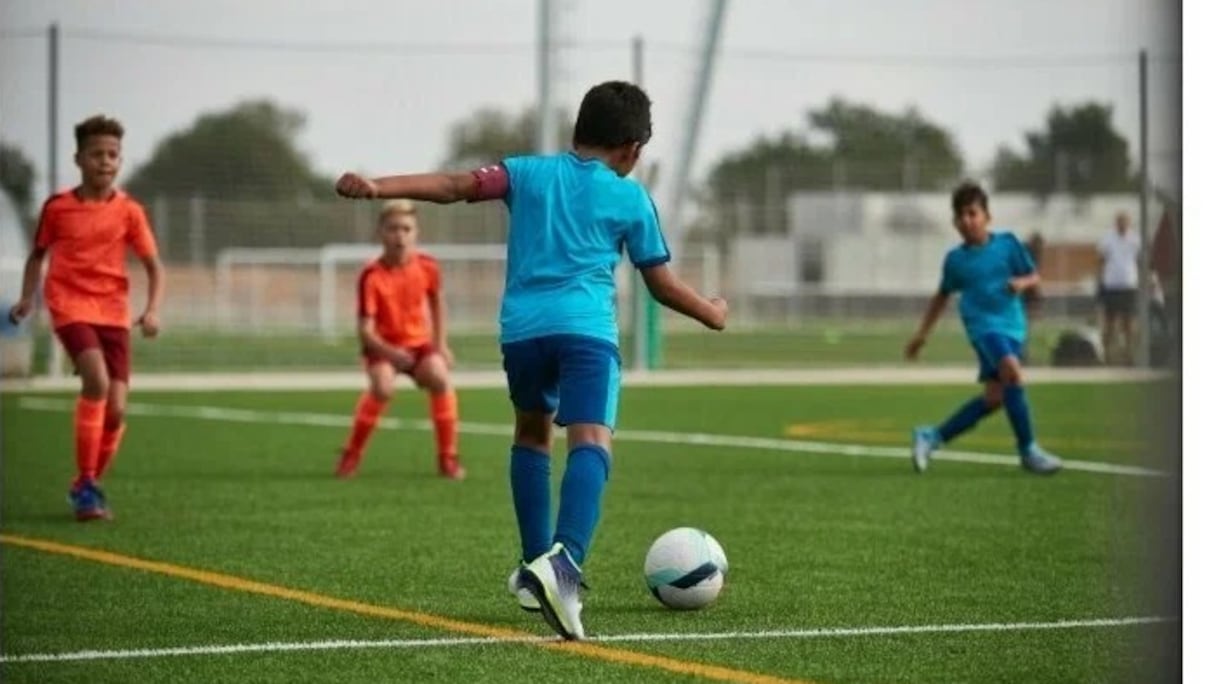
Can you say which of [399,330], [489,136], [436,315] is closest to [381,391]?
[399,330]

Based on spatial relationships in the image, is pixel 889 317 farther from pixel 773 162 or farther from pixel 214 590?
pixel 214 590

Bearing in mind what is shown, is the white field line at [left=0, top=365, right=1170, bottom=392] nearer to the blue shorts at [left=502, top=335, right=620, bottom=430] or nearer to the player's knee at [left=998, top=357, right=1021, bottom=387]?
the player's knee at [left=998, top=357, right=1021, bottom=387]

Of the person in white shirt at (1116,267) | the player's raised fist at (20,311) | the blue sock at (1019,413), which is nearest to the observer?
the player's raised fist at (20,311)

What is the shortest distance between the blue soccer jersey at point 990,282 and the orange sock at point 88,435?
4.91m

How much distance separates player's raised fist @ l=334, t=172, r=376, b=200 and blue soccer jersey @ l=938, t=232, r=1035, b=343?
7.22 metres

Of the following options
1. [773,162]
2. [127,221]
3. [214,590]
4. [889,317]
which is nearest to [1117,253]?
[773,162]

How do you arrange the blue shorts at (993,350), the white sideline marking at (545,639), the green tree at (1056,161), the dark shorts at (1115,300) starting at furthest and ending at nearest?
1. the green tree at (1056,161)
2. the dark shorts at (1115,300)
3. the blue shorts at (993,350)
4. the white sideline marking at (545,639)

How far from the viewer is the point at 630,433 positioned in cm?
1673

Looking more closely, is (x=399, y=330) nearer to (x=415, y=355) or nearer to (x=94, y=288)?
(x=415, y=355)

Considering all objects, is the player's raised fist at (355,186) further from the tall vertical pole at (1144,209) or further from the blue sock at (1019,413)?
the blue sock at (1019,413)

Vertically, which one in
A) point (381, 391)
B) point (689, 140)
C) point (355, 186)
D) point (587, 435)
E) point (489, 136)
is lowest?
point (381, 391)

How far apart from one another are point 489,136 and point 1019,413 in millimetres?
21735

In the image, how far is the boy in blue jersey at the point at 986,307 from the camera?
13.0 meters

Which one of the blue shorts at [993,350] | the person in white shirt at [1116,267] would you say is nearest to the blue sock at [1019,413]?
the blue shorts at [993,350]
